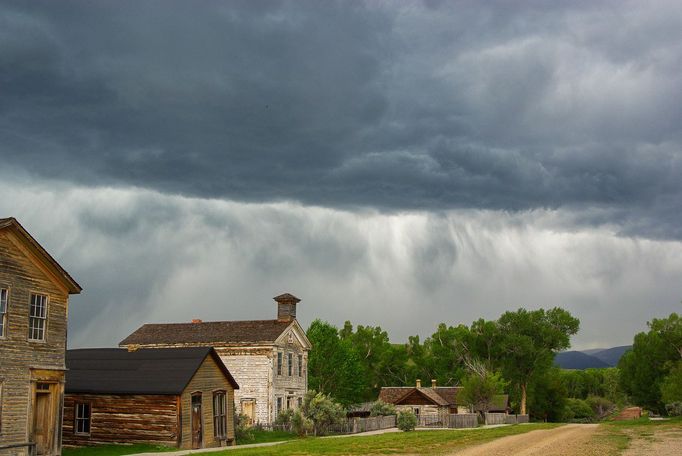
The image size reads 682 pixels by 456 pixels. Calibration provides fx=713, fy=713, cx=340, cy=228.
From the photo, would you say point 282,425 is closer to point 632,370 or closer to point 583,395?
point 632,370

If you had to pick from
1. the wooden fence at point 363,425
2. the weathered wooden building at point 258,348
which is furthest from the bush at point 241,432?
the weathered wooden building at point 258,348

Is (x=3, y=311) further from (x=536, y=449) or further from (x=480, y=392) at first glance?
(x=480, y=392)

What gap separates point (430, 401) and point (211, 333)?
27.8 m

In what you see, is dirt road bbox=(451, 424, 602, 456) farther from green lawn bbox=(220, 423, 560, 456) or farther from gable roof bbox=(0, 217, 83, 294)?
gable roof bbox=(0, 217, 83, 294)

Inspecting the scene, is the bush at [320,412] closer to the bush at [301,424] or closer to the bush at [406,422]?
the bush at [301,424]

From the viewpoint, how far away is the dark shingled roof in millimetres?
54250

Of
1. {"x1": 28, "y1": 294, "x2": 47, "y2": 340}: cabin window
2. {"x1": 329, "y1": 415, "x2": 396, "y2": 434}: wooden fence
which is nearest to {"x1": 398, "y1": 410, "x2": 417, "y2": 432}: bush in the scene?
{"x1": 329, "y1": 415, "x2": 396, "y2": 434}: wooden fence

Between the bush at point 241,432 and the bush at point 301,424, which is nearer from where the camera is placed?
the bush at point 241,432

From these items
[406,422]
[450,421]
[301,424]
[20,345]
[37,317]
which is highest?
[37,317]

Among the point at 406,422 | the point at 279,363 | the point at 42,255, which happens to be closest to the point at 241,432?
the point at 279,363

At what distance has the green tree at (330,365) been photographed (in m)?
77.8

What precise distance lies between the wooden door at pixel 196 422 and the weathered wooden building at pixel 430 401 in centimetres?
3903

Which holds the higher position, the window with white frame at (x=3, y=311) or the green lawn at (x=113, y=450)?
the window with white frame at (x=3, y=311)

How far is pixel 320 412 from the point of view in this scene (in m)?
44.6
